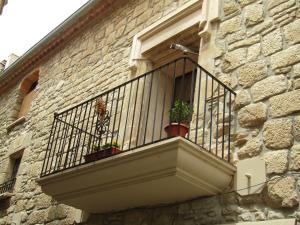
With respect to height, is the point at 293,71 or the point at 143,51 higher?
the point at 143,51

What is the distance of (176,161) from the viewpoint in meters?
3.63

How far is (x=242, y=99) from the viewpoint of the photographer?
4.23 metres

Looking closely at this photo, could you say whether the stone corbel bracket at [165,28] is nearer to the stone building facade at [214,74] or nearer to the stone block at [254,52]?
the stone building facade at [214,74]

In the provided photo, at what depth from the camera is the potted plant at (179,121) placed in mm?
3904

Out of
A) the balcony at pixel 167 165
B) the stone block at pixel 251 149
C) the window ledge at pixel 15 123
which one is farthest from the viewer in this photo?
the window ledge at pixel 15 123

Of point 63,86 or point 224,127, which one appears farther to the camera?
point 63,86

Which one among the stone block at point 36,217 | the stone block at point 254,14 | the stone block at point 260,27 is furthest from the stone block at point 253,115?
the stone block at point 36,217

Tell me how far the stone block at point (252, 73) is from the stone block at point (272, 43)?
0.13m

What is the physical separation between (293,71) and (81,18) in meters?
5.21

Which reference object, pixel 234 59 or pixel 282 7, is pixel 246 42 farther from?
pixel 282 7

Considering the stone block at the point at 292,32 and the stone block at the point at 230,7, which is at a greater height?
the stone block at the point at 230,7

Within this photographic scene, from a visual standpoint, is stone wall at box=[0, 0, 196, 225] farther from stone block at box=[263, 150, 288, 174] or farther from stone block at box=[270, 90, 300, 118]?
stone block at box=[263, 150, 288, 174]

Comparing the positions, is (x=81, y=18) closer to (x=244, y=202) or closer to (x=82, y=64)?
(x=82, y=64)

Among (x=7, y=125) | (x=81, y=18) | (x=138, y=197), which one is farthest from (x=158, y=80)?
(x=7, y=125)
